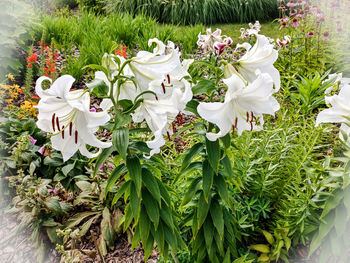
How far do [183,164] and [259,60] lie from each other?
1.48 feet

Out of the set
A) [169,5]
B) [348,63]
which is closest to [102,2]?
[169,5]

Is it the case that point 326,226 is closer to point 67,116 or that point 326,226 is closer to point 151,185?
point 151,185

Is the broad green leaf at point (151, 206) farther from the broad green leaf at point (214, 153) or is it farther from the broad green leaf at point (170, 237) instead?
the broad green leaf at point (214, 153)

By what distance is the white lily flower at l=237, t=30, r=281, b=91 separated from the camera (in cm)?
93

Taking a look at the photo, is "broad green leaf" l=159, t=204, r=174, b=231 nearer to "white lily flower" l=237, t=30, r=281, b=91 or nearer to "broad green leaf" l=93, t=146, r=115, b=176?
"broad green leaf" l=93, t=146, r=115, b=176

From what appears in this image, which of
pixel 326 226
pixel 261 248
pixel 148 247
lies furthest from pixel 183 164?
pixel 261 248

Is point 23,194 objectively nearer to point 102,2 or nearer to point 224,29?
point 224,29

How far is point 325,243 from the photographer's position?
138 centimetres

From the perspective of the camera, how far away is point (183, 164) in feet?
3.75

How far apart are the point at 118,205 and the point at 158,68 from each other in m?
1.24

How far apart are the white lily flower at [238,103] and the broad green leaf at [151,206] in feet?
1.38

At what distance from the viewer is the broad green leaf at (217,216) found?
126 cm

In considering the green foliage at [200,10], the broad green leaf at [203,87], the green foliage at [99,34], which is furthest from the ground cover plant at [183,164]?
the green foliage at [200,10]

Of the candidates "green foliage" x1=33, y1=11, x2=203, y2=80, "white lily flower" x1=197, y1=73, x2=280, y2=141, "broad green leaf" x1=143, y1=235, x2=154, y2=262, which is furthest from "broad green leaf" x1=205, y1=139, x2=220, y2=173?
"green foliage" x1=33, y1=11, x2=203, y2=80
